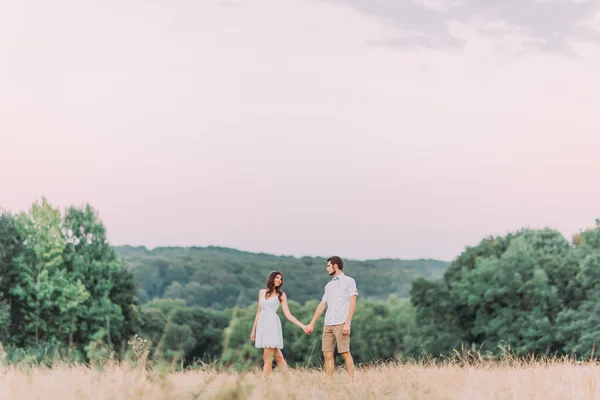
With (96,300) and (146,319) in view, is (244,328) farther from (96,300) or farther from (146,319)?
(96,300)

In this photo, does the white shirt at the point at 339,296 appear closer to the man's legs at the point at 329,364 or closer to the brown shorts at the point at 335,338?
the brown shorts at the point at 335,338

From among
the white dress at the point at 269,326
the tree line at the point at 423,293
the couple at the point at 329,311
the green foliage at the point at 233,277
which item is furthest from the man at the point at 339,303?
the green foliage at the point at 233,277

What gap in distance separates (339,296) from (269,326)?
135 centimetres

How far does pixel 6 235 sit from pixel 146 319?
11.1 meters

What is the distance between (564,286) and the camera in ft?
154

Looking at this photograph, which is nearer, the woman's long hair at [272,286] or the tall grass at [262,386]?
the tall grass at [262,386]

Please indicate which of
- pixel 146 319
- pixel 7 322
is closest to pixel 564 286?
pixel 146 319

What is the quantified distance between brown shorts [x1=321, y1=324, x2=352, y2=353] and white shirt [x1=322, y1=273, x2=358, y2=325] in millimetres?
116

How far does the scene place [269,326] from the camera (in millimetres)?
13086

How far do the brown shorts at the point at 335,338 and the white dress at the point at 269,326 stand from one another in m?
0.82

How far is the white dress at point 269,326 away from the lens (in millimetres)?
13023

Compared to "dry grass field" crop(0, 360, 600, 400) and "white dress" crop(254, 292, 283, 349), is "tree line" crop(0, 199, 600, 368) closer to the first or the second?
"white dress" crop(254, 292, 283, 349)

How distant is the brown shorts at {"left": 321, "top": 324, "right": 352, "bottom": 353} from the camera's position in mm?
13031

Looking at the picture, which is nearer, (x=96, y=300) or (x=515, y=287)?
(x=96, y=300)
